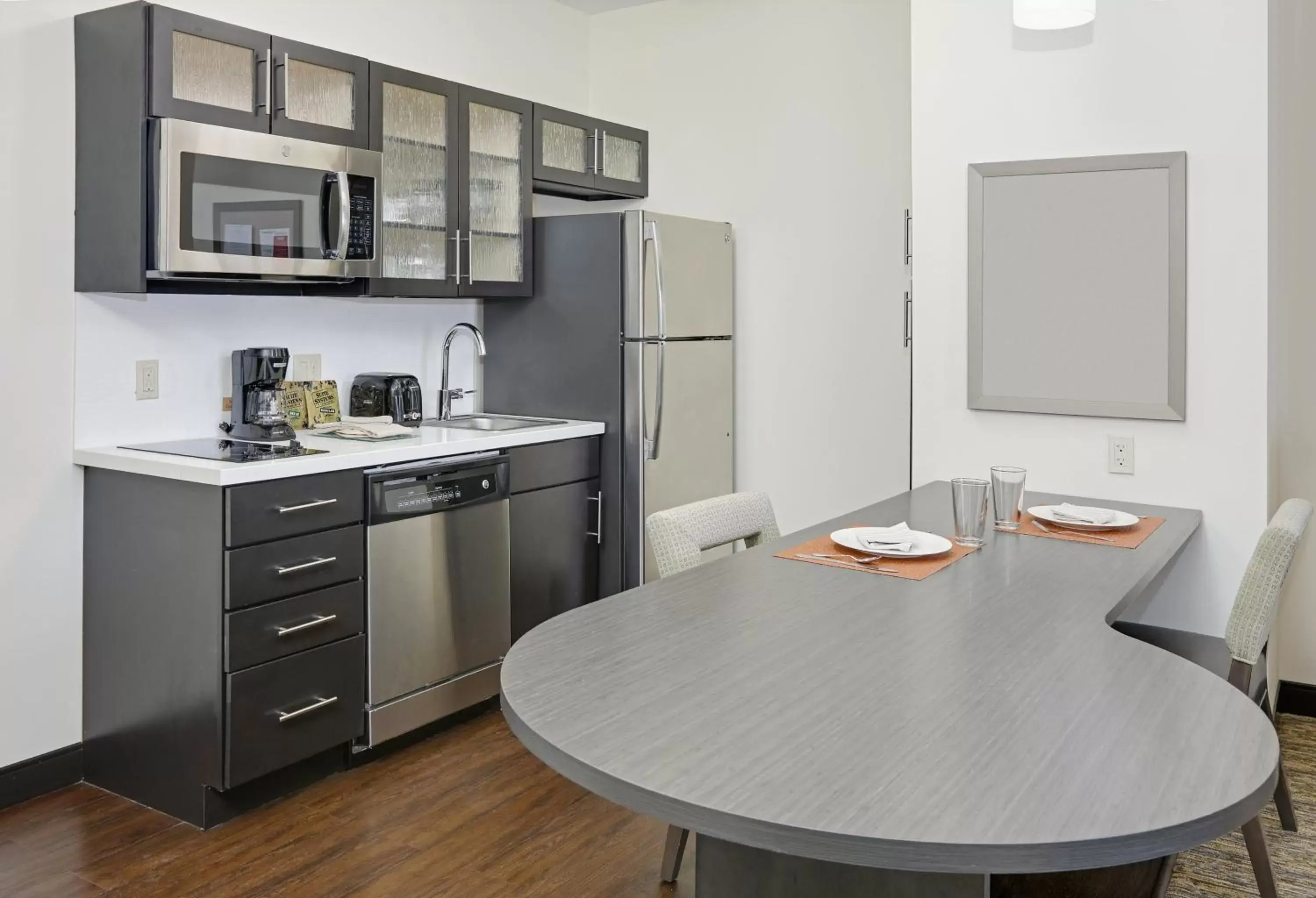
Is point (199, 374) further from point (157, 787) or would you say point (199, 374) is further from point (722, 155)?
point (722, 155)

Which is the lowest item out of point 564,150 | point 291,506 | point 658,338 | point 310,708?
point 310,708

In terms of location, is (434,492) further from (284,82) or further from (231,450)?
(284,82)

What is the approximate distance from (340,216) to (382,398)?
0.78 metres

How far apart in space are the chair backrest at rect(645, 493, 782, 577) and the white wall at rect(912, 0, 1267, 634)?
2.68ft

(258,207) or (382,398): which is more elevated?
(258,207)

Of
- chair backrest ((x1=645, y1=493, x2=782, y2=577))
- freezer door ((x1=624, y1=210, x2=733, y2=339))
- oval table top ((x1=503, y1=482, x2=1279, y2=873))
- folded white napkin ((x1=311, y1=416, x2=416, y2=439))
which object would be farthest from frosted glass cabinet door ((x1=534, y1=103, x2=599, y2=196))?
oval table top ((x1=503, y1=482, x2=1279, y2=873))

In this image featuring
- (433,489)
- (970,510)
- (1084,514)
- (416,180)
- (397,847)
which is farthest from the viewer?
(416,180)

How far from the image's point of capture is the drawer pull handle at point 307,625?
291cm

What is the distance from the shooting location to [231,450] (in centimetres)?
299

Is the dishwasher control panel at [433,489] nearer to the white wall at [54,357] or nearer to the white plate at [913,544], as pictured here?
the white wall at [54,357]

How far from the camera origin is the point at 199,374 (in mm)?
3303

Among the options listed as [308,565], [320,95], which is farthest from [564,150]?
[308,565]

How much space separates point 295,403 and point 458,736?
1.19m

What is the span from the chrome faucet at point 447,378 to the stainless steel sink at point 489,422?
29 millimetres
